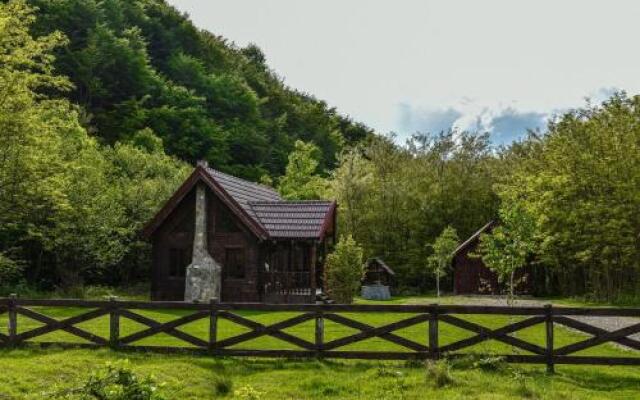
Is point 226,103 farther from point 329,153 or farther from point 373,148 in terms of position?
point 373,148

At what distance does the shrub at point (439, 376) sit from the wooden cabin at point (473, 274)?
33.4 meters

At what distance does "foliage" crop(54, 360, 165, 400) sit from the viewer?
539 centimetres

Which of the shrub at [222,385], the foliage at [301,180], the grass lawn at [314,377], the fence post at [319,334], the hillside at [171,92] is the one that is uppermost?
the hillside at [171,92]

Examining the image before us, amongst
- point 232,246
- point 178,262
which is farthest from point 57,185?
point 232,246

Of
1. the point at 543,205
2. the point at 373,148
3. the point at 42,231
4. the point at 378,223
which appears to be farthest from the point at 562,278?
the point at 42,231

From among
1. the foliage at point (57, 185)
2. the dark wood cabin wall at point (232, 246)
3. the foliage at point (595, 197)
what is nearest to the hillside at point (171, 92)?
the foliage at point (57, 185)

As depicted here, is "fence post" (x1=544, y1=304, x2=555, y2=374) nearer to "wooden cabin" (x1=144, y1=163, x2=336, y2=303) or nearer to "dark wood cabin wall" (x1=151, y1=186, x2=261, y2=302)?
"wooden cabin" (x1=144, y1=163, x2=336, y2=303)

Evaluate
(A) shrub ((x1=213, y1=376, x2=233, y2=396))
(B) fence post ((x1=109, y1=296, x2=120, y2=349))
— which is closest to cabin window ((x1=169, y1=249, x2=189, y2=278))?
(B) fence post ((x1=109, y1=296, x2=120, y2=349))

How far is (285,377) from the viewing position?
12383mm

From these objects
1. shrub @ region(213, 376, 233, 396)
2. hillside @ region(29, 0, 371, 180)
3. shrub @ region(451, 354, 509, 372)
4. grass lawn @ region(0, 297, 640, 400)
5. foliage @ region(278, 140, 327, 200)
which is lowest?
shrub @ region(213, 376, 233, 396)

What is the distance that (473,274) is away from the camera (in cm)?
4547

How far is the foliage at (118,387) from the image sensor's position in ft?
17.7

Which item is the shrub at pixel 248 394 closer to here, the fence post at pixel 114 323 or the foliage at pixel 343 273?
the fence post at pixel 114 323

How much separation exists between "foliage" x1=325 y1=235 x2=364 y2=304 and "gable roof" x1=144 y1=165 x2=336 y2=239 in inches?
54.7
